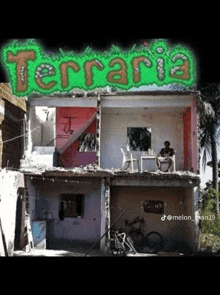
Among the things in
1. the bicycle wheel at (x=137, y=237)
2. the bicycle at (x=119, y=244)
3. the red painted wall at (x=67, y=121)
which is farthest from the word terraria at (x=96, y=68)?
the bicycle wheel at (x=137, y=237)

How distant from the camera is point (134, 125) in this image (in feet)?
45.5

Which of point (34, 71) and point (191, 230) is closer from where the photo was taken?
point (34, 71)

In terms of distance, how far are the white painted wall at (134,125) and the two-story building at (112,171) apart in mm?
38

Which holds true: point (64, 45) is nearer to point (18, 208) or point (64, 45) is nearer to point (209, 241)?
point (18, 208)

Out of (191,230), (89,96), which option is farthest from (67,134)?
(191,230)

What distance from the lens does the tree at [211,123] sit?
48.0 ft

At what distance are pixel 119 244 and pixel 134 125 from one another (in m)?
4.75

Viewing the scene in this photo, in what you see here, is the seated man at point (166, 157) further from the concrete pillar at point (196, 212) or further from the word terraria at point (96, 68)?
the word terraria at point (96, 68)

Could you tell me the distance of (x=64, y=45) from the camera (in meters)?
10.6

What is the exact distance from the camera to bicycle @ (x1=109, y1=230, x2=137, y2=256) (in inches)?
440

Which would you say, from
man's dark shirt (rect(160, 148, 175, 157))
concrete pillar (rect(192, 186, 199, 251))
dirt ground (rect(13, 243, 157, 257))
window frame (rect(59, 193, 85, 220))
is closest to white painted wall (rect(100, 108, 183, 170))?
man's dark shirt (rect(160, 148, 175, 157))

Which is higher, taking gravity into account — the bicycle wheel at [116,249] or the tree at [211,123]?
the tree at [211,123]
